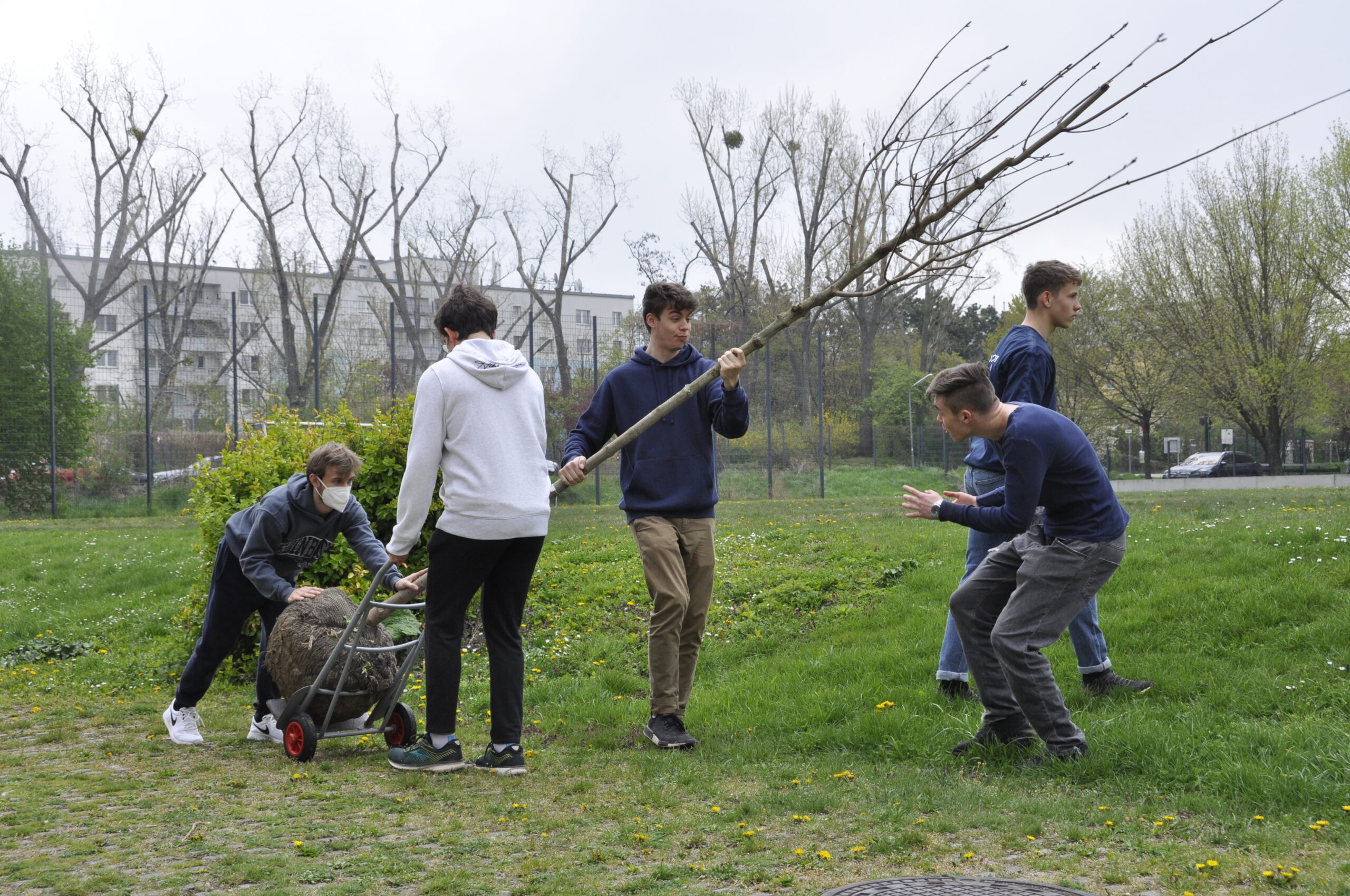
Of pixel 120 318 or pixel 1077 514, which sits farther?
pixel 120 318

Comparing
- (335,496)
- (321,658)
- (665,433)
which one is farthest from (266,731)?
(665,433)

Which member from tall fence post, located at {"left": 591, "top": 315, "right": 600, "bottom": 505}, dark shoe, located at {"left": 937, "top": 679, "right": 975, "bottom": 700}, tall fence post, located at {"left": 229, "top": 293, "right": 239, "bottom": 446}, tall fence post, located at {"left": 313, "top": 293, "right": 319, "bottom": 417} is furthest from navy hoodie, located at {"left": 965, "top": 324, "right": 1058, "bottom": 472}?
tall fence post, located at {"left": 591, "top": 315, "right": 600, "bottom": 505}

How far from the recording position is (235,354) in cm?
1995

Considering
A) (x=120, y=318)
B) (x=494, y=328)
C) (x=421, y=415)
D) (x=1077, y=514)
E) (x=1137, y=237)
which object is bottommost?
(x=1077, y=514)

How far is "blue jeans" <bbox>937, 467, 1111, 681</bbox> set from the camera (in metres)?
5.14

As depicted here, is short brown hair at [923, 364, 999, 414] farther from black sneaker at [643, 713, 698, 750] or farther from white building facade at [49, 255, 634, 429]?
white building facade at [49, 255, 634, 429]

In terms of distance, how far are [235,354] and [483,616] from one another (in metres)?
17.1

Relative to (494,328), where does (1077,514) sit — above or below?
below

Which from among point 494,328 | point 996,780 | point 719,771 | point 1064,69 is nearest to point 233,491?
point 494,328

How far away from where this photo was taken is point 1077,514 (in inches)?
170

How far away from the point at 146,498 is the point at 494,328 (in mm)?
16570

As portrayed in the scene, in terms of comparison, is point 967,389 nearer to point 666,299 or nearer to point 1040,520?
point 1040,520

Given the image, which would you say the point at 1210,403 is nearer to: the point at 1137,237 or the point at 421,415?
the point at 1137,237

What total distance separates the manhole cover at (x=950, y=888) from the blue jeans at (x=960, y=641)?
1985 millimetres
